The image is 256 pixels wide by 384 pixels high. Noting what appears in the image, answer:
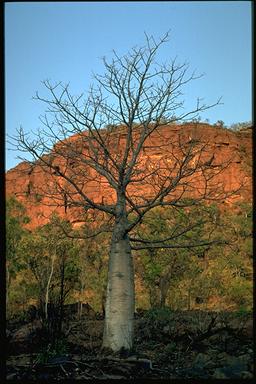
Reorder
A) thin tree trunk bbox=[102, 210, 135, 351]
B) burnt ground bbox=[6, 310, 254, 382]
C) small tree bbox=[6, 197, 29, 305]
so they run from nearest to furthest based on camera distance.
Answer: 1. burnt ground bbox=[6, 310, 254, 382]
2. thin tree trunk bbox=[102, 210, 135, 351]
3. small tree bbox=[6, 197, 29, 305]

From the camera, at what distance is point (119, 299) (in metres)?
5.81

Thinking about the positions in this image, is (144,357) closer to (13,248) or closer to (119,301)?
(119,301)

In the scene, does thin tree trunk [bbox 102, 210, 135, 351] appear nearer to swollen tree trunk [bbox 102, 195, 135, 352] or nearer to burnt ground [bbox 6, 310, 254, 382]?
swollen tree trunk [bbox 102, 195, 135, 352]

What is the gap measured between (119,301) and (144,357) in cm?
75

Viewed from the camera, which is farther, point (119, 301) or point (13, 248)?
point (13, 248)

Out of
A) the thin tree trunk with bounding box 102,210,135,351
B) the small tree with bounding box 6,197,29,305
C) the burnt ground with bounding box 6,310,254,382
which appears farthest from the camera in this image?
the small tree with bounding box 6,197,29,305

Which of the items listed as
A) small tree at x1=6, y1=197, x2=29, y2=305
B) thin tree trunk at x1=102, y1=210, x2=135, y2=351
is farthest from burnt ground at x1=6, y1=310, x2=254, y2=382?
small tree at x1=6, y1=197, x2=29, y2=305

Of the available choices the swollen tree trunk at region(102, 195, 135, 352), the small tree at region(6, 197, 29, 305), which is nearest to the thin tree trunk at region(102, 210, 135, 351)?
the swollen tree trunk at region(102, 195, 135, 352)

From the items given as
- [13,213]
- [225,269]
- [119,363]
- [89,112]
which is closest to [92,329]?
[119,363]

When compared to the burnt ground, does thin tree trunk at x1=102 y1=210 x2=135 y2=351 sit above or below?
above

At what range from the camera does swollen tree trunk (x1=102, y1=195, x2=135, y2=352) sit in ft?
18.9

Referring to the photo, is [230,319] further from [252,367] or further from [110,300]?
[252,367]

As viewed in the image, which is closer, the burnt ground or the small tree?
the burnt ground

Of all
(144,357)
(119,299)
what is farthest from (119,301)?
(144,357)
